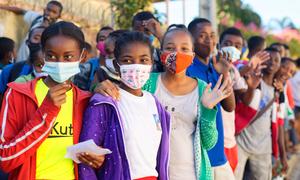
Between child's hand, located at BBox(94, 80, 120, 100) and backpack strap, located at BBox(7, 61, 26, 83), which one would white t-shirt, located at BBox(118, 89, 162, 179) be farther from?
backpack strap, located at BBox(7, 61, 26, 83)

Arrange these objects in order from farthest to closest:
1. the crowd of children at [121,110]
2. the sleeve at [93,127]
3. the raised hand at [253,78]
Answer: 1. the raised hand at [253,78]
2. the sleeve at [93,127]
3. the crowd of children at [121,110]

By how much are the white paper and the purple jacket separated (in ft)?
0.55

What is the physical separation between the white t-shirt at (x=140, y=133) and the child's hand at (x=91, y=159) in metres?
0.20

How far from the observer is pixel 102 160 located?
2994 mm

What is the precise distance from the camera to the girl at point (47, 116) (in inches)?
110

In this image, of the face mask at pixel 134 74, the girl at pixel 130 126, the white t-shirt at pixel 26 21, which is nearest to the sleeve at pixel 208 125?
the girl at pixel 130 126

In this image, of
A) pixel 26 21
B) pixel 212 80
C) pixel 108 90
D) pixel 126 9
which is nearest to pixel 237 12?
pixel 126 9

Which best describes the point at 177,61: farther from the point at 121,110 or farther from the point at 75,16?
the point at 75,16

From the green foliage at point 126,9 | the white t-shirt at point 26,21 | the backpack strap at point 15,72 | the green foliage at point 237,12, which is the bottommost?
the backpack strap at point 15,72

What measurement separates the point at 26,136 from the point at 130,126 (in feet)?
2.20

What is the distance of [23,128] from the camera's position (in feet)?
9.30

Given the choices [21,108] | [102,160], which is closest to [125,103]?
[102,160]

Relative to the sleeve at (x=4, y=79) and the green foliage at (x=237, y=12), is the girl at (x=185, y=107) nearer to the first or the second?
the sleeve at (x=4, y=79)

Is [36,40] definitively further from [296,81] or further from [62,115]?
[296,81]
